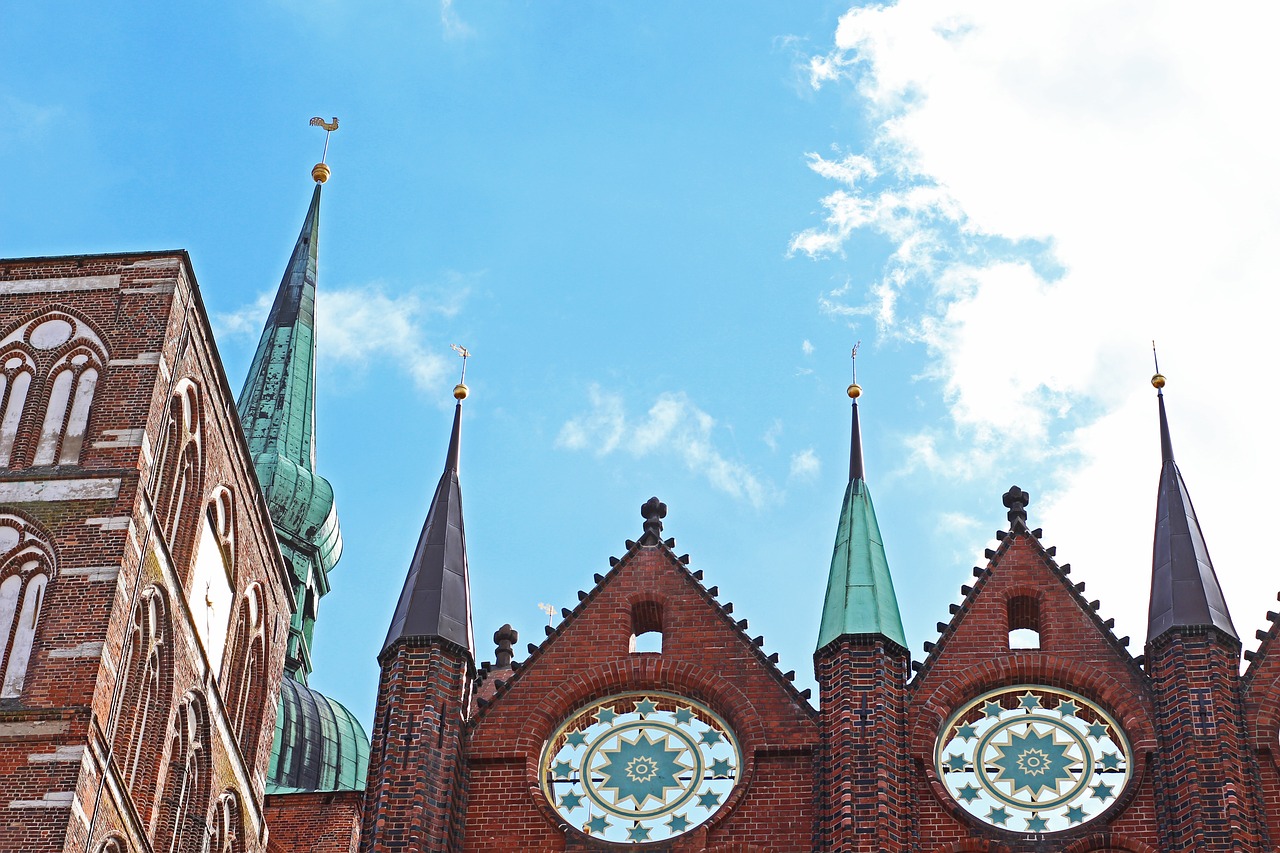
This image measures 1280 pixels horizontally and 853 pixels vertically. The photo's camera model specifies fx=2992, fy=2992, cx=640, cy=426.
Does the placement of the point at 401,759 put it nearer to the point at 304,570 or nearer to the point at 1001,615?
the point at 1001,615

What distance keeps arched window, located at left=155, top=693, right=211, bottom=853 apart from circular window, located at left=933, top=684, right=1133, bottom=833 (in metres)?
10.0

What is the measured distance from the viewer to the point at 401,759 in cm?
3116

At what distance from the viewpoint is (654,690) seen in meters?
32.5

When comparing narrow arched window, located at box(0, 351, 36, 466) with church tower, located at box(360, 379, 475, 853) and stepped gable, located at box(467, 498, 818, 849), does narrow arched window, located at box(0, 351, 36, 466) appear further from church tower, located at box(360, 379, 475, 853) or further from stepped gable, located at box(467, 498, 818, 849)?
stepped gable, located at box(467, 498, 818, 849)

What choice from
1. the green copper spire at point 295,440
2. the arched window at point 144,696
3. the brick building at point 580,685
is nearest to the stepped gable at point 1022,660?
the brick building at point 580,685

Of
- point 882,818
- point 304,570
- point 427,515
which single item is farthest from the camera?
point 304,570

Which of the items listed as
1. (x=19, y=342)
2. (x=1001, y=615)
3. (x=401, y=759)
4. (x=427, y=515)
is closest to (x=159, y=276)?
(x=19, y=342)

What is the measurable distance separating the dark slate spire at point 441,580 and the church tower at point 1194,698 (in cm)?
754

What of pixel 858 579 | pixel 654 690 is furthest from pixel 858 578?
pixel 654 690

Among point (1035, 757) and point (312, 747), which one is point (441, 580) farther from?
point (312, 747)

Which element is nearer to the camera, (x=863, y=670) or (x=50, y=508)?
(x=863, y=670)

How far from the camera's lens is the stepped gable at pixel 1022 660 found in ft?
Answer: 101

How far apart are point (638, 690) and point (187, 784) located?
7335mm

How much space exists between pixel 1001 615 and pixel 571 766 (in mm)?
5025
